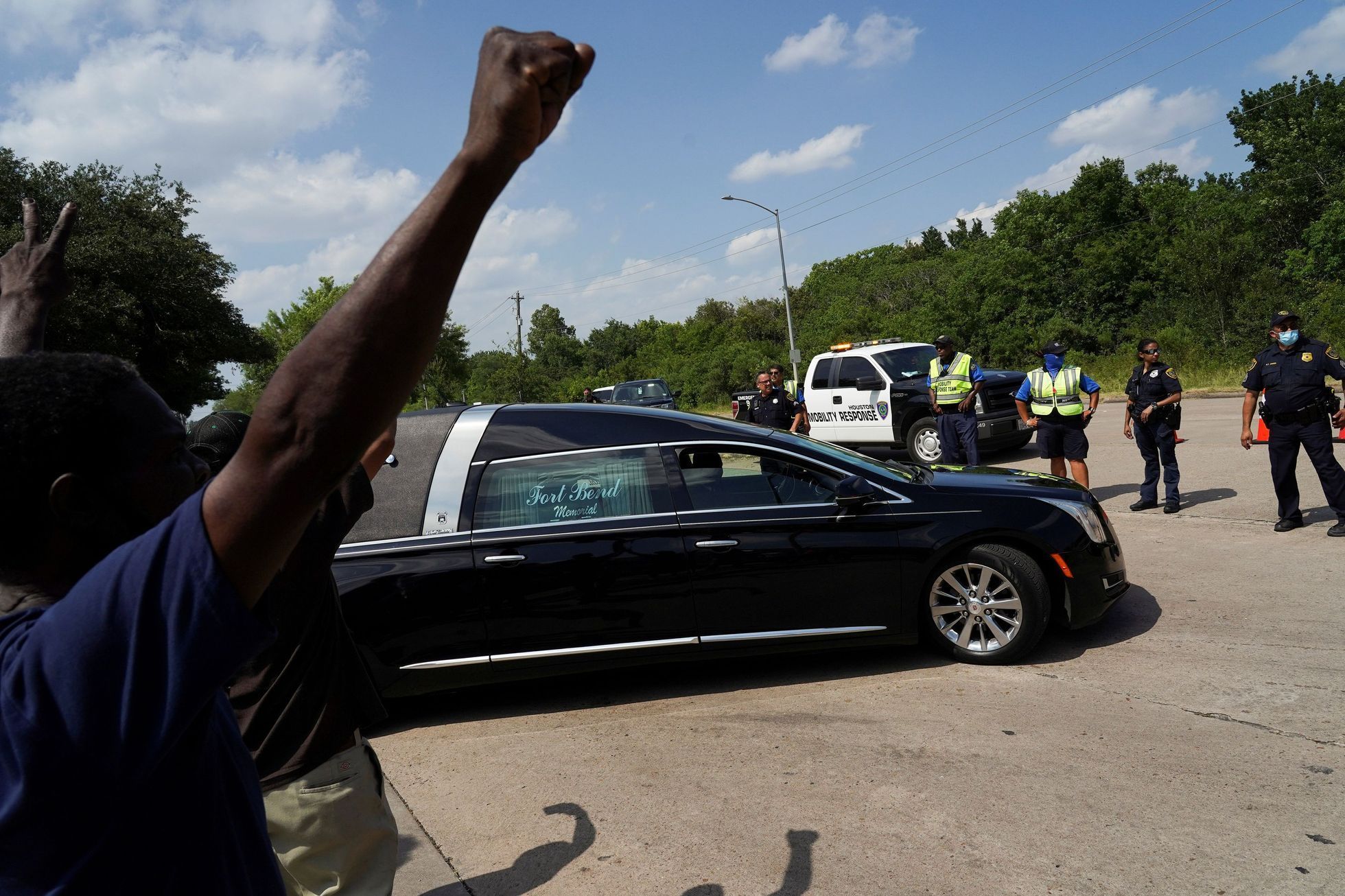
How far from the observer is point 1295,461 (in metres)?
8.08

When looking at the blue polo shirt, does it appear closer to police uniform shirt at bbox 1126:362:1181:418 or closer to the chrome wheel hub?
the chrome wheel hub

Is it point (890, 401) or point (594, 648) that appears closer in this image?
point (594, 648)

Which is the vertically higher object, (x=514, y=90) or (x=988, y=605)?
(x=514, y=90)

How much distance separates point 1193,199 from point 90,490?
51576 millimetres

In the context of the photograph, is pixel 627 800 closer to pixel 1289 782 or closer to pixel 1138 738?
pixel 1138 738

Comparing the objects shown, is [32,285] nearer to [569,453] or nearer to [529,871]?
[529,871]

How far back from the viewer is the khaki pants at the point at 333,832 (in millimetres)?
2395

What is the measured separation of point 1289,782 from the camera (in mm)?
3824

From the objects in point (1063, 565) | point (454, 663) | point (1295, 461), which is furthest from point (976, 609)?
point (1295, 461)

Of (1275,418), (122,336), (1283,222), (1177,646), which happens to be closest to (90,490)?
(1177,646)

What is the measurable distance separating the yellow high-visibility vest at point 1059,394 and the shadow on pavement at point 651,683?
5.19m

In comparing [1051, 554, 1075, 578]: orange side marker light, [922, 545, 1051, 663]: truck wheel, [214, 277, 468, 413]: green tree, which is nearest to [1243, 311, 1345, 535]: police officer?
[1051, 554, 1075, 578]: orange side marker light

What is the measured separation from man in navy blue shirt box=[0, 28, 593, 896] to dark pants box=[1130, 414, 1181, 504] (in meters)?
10.00

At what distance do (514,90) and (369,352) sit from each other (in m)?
0.32
